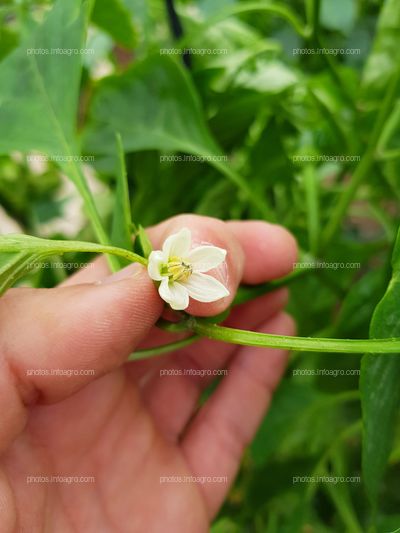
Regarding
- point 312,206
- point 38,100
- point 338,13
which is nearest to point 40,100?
point 38,100

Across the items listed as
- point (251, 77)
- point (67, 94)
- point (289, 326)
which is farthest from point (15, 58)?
point (289, 326)

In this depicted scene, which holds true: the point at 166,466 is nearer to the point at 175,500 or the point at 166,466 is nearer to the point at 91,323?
the point at 175,500

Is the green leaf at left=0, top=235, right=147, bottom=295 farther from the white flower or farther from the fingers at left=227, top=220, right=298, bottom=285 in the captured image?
the fingers at left=227, top=220, right=298, bottom=285

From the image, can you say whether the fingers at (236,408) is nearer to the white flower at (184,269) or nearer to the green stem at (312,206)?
the green stem at (312,206)

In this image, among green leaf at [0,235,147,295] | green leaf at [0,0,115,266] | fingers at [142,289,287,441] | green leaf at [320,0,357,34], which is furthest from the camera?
green leaf at [320,0,357,34]

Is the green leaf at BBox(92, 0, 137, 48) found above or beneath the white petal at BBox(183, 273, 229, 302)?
above

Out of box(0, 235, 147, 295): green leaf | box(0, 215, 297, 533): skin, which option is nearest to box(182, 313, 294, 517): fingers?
box(0, 215, 297, 533): skin

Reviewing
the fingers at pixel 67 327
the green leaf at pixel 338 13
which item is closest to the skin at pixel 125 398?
the fingers at pixel 67 327
